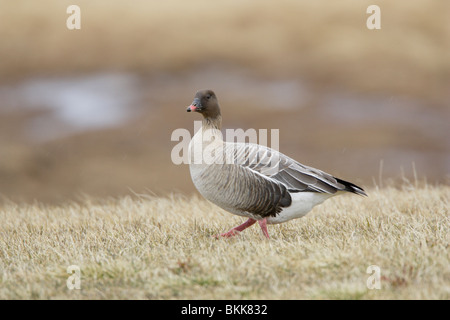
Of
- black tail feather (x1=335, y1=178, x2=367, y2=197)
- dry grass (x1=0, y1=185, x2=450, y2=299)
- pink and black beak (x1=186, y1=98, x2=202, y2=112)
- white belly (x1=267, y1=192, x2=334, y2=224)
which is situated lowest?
dry grass (x1=0, y1=185, x2=450, y2=299)

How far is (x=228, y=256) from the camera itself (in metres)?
6.56

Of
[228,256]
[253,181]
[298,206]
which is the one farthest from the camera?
[298,206]

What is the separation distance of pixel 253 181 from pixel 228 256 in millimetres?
1459

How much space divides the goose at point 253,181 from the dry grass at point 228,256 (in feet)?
1.41

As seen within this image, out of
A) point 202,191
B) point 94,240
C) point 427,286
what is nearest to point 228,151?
point 202,191

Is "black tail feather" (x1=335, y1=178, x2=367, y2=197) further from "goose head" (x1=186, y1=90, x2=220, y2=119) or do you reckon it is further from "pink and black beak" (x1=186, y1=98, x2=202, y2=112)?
"pink and black beak" (x1=186, y1=98, x2=202, y2=112)

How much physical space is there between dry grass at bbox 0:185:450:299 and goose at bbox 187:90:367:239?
16.9 inches

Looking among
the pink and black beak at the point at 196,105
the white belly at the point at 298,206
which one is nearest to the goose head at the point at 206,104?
the pink and black beak at the point at 196,105

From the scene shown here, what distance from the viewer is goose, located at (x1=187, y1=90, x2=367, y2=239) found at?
772 cm

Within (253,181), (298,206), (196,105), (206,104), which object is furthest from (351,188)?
(196,105)

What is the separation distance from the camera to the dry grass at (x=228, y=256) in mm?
5797

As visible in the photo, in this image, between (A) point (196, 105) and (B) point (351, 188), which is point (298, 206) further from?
(A) point (196, 105)

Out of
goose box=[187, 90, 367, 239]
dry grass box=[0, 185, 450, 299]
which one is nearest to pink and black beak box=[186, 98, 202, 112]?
goose box=[187, 90, 367, 239]
